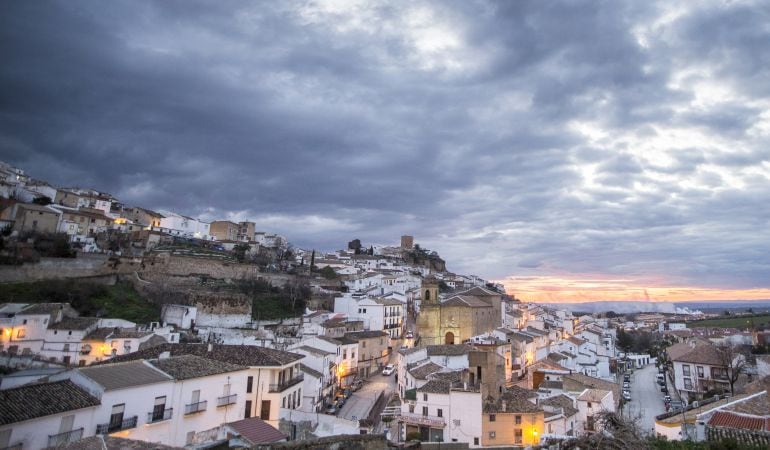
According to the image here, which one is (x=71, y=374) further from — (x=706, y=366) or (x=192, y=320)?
(x=706, y=366)

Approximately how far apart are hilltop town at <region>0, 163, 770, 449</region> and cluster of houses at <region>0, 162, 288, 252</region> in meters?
0.27

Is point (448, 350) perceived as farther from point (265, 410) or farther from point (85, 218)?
point (85, 218)

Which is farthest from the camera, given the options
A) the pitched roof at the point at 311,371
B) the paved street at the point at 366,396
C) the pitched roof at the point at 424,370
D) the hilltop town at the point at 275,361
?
the paved street at the point at 366,396

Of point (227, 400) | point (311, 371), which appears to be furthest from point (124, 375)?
point (311, 371)

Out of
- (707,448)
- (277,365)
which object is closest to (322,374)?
(277,365)

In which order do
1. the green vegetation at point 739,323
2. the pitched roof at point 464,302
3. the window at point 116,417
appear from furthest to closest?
the green vegetation at point 739,323, the pitched roof at point 464,302, the window at point 116,417

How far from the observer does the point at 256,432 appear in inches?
583

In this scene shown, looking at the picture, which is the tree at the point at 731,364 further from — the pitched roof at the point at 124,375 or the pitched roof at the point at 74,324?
the pitched roof at the point at 74,324

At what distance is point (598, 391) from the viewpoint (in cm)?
3011

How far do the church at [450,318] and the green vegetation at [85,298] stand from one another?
27.5m

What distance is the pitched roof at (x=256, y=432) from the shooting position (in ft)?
46.3

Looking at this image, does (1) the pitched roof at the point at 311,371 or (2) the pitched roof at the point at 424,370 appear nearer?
(2) the pitched roof at the point at 424,370

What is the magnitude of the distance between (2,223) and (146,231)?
18016 millimetres

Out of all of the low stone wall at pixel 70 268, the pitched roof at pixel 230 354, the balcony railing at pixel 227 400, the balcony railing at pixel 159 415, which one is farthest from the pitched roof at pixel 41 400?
the low stone wall at pixel 70 268
